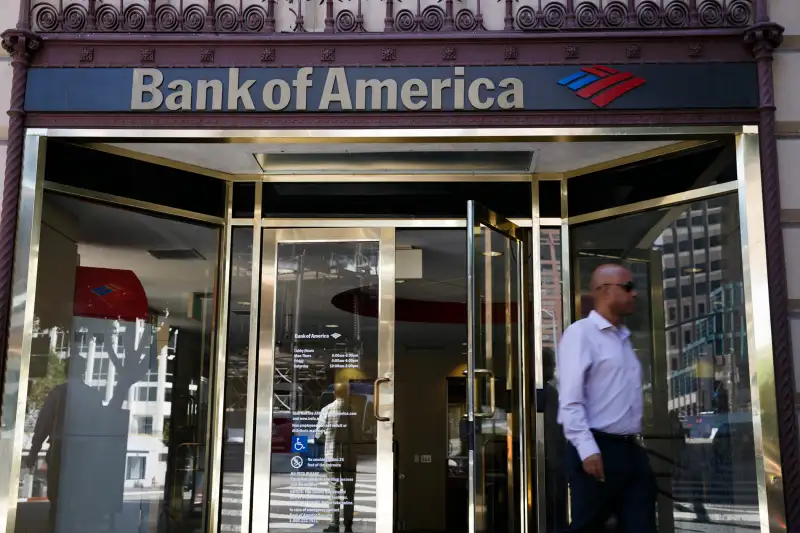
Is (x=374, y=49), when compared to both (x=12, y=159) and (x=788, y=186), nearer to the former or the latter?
(x=12, y=159)

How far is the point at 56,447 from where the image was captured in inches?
216

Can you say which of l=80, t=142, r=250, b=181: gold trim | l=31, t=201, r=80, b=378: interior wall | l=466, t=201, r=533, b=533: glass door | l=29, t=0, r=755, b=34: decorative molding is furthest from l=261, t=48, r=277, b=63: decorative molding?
l=31, t=201, r=80, b=378: interior wall

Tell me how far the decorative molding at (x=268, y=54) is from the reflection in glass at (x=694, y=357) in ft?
8.50

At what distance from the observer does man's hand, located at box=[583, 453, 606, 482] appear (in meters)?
4.17

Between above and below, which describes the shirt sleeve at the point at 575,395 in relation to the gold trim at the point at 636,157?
below

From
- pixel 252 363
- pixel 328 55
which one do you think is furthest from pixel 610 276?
pixel 252 363

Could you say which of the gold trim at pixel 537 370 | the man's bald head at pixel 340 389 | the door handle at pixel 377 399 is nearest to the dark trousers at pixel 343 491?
the door handle at pixel 377 399

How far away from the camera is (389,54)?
5273 millimetres

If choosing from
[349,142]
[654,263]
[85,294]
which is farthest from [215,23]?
[654,263]

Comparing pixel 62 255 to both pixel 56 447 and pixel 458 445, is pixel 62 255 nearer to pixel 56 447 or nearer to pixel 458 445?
pixel 56 447

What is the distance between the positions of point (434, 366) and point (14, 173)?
12.4ft

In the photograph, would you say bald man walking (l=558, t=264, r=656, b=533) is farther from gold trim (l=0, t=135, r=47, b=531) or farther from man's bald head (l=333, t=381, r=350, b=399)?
gold trim (l=0, t=135, r=47, b=531)

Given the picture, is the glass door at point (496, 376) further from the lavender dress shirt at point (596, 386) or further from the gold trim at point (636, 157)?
the lavender dress shirt at point (596, 386)

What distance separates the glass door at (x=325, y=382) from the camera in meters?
6.07
